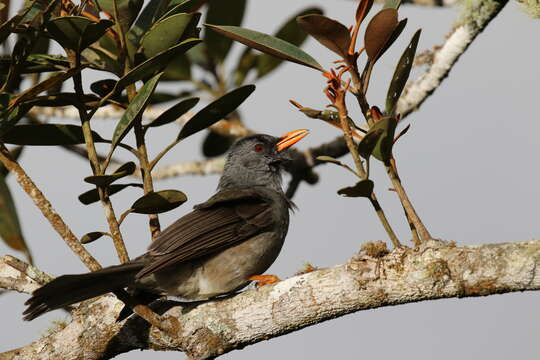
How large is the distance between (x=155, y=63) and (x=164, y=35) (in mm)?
218

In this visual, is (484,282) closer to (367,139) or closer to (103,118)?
(367,139)

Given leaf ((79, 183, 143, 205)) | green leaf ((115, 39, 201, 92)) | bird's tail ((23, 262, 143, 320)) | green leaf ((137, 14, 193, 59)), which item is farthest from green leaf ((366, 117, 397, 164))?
bird's tail ((23, 262, 143, 320))

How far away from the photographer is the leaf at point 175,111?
3.91 metres

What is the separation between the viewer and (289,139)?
6090mm

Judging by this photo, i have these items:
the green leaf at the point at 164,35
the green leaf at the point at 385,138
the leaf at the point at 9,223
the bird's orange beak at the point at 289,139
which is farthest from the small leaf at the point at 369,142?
the bird's orange beak at the point at 289,139

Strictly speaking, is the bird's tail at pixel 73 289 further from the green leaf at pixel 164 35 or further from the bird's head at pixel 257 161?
the bird's head at pixel 257 161

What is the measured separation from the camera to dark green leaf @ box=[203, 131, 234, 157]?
21.7 ft

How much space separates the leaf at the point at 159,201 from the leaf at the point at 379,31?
1.18 meters

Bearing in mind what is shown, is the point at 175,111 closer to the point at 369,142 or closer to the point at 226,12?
the point at 369,142

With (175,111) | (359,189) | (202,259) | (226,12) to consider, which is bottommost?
(359,189)

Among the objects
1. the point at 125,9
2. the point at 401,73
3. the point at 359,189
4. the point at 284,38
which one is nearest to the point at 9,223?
the point at 125,9

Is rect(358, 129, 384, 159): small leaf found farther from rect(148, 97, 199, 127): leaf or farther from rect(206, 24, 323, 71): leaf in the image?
rect(148, 97, 199, 127): leaf

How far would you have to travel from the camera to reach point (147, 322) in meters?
3.85

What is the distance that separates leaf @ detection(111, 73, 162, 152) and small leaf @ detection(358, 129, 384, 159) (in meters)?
0.98
